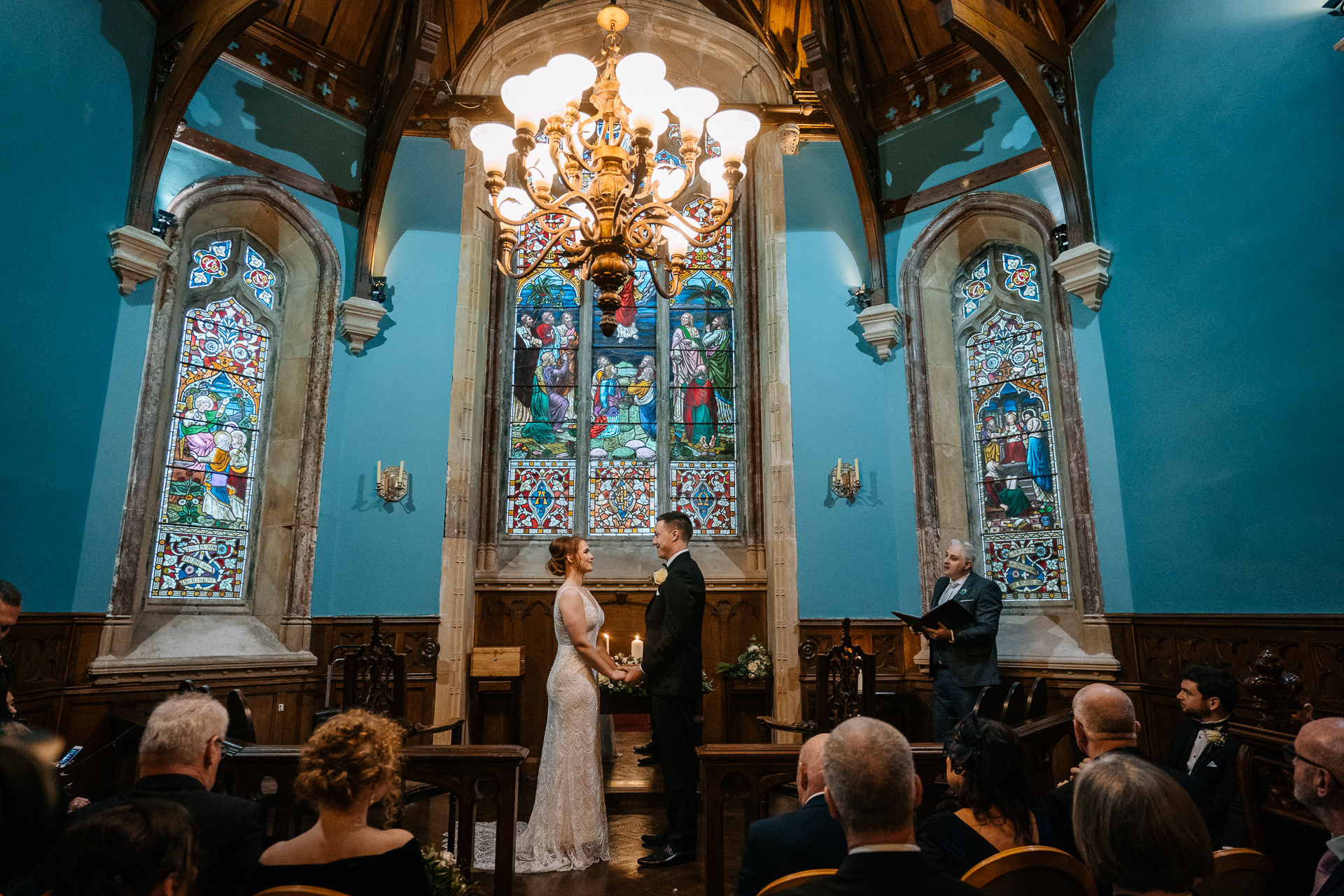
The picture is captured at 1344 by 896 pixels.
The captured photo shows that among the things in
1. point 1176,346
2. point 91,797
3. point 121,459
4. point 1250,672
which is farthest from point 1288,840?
point 121,459

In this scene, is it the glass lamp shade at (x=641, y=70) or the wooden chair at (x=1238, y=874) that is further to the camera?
the glass lamp shade at (x=641, y=70)

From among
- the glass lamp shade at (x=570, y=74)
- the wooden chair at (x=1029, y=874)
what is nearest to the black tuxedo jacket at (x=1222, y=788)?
the wooden chair at (x=1029, y=874)

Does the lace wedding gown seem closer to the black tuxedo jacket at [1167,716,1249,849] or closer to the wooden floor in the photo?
the wooden floor

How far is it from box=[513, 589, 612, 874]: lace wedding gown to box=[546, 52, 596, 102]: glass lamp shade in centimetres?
234

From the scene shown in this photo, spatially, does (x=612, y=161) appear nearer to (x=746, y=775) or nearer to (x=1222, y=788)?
(x=746, y=775)

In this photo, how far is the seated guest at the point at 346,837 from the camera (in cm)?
167

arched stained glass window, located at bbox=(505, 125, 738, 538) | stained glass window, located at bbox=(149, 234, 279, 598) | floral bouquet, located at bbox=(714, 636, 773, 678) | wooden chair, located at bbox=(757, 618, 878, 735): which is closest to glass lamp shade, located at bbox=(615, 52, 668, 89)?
wooden chair, located at bbox=(757, 618, 878, 735)

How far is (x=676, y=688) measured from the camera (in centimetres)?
385

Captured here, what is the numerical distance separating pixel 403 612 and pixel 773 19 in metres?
5.78

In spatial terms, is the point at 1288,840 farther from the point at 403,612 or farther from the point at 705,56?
the point at 705,56

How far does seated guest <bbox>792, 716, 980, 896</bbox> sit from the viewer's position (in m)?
1.37

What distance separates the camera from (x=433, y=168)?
695 centimetres

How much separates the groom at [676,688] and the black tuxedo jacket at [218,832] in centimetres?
213

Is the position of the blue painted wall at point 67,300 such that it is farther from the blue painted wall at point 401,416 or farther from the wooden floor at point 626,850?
the wooden floor at point 626,850
